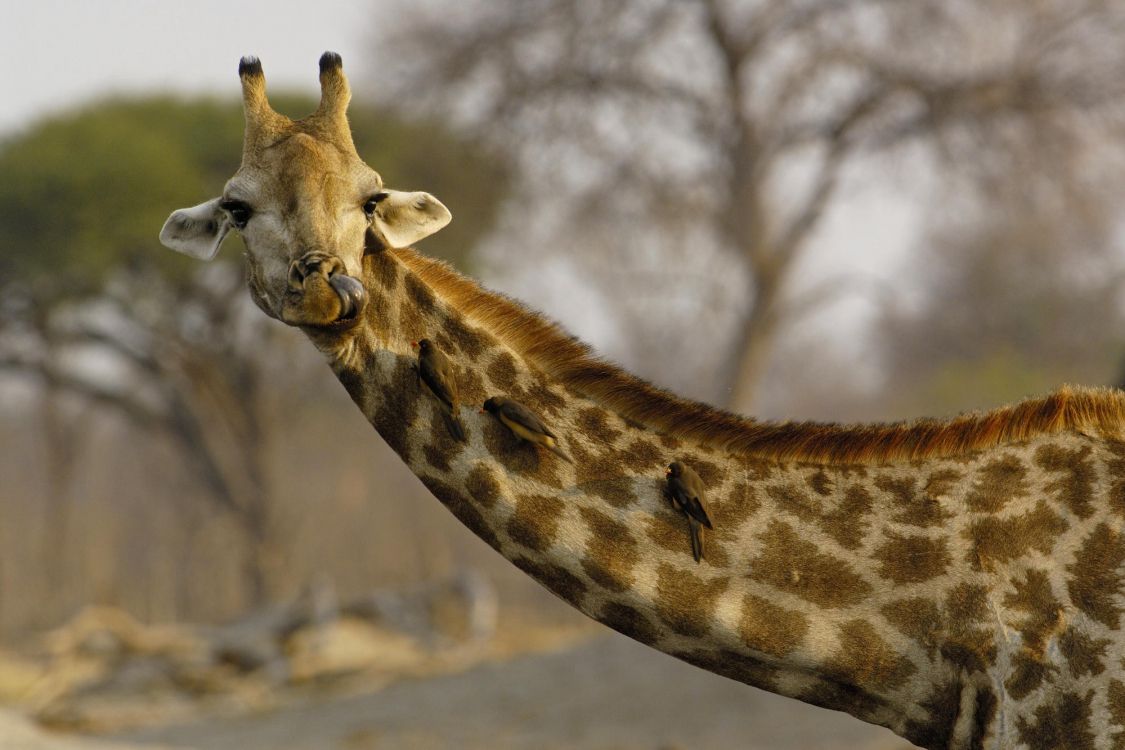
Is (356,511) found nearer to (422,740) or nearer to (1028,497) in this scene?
(422,740)

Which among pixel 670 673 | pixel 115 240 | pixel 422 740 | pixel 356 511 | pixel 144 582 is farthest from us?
pixel 356 511

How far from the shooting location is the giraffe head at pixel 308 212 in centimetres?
402

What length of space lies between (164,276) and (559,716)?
1406 cm

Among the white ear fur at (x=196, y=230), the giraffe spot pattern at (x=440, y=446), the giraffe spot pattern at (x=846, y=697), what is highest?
the white ear fur at (x=196, y=230)

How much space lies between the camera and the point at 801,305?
2180 cm

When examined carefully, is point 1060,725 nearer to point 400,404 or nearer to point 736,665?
point 736,665

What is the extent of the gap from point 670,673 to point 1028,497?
32.6 ft

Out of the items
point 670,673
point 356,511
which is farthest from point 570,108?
point 356,511

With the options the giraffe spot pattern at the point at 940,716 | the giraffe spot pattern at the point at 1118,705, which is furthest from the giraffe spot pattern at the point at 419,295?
the giraffe spot pattern at the point at 1118,705

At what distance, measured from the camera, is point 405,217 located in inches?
177

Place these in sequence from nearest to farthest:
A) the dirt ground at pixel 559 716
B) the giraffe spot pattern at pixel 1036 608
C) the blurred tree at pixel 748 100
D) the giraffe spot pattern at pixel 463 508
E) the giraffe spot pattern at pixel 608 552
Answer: the giraffe spot pattern at pixel 1036 608 → the giraffe spot pattern at pixel 608 552 → the giraffe spot pattern at pixel 463 508 → the dirt ground at pixel 559 716 → the blurred tree at pixel 748 100

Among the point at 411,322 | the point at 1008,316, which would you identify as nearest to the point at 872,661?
the point at 411,322

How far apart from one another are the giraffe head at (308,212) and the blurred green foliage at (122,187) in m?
17.9

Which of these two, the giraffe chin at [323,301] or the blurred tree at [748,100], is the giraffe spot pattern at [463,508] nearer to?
the giraffe chin at [323,301]
